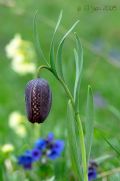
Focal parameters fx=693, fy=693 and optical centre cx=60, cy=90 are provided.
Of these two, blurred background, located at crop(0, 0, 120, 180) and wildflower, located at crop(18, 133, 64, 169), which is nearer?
wildflower, located at crop(18, 133, 64, 169)

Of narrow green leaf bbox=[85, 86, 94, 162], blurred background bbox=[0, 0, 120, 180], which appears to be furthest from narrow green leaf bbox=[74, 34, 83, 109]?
blurred background bbox=[0, 0, 120, 180]

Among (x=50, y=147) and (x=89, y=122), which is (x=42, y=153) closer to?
(x=50, y=147)

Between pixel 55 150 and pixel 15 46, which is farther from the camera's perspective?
pixel 15 46

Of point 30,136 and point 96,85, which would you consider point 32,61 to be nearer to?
point 30,136

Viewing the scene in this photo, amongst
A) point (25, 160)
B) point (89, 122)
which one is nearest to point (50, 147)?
point (25, 160)

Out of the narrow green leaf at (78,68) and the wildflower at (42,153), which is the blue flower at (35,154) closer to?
the wildflower at (42,153)

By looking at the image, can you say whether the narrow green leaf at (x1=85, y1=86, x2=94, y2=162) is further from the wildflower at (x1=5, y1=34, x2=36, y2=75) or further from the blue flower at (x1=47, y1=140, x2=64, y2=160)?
the wildflower at (x1=5, y1=34, x2=36, y2=75)
